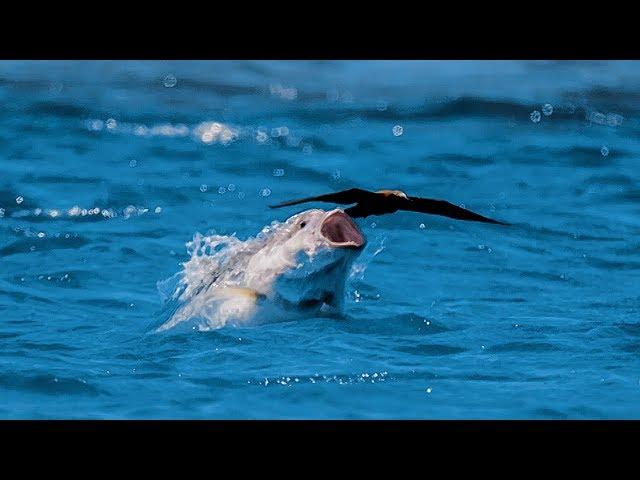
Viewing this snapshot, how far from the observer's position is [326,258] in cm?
801

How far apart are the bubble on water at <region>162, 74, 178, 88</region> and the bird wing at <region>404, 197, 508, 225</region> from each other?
38.9 feet

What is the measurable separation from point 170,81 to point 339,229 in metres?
11.0

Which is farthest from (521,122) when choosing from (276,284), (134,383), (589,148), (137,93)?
(134,383)

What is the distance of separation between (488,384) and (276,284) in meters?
1.48

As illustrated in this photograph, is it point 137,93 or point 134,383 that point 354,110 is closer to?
point 137,93

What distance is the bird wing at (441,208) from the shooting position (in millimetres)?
6477

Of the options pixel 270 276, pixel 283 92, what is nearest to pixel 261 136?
pixel 283 92

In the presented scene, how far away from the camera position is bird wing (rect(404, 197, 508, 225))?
21.2 feet

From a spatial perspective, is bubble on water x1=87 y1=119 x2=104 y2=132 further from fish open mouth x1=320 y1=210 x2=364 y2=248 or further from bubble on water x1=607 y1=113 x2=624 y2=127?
fish open mouth x1=320 y1=210 x2=364 y2=248

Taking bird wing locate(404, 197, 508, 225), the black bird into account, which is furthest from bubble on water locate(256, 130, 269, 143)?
bird wing locate(404, 197, 508, 225)

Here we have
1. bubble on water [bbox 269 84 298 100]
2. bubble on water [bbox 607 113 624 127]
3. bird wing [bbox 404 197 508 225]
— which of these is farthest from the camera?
bubble on water [bbox 269 84 298 100]

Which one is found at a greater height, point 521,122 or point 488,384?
point 521,122

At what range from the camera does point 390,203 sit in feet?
22.9

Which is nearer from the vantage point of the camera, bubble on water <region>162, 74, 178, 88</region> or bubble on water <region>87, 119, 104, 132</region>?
bubble on water <region>87, 119, 104, 132</region>
